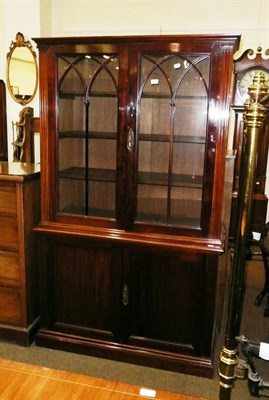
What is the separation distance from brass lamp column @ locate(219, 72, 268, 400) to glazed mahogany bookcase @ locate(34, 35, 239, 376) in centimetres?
83

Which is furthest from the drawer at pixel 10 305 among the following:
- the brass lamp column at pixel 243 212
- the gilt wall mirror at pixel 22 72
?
the gilt wall mirror at pixel 22 72

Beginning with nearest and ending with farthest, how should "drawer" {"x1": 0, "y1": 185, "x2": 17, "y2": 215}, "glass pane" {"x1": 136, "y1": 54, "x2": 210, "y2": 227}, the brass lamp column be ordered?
the brass lamp column, "glass pane" {"x1": 136, "y1": 54, "x2": 210, "y2": 227}, "drawer" {"x1": 0, "y1": 185, "x2": 17, "y2": 215}

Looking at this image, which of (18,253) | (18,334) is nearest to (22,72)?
(18,253)

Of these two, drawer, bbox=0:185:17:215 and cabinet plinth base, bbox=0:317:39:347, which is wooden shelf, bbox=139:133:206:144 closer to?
drawer, bbox=0:185:17:215

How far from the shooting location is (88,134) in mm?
2330

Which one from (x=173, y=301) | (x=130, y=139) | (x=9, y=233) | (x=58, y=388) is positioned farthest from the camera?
(x=9, y=233)

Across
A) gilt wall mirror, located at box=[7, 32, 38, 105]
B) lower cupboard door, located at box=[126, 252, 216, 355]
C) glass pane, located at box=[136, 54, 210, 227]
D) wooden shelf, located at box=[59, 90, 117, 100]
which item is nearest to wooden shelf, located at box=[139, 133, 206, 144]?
glass pane, located at box=[136, 54, 210, 227]

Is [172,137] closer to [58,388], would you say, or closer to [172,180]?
[172,180]

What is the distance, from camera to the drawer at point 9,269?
241 centimetres

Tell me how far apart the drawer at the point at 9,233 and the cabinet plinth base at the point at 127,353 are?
2.04 ft

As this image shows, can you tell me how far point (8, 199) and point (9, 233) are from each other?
225 millimetres

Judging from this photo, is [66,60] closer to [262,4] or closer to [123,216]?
[123,216]

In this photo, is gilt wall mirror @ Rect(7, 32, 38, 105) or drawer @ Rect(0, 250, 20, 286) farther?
gilt wall mirror @ Rect(7, 32, 38, 105)

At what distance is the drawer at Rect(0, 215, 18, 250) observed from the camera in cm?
236
